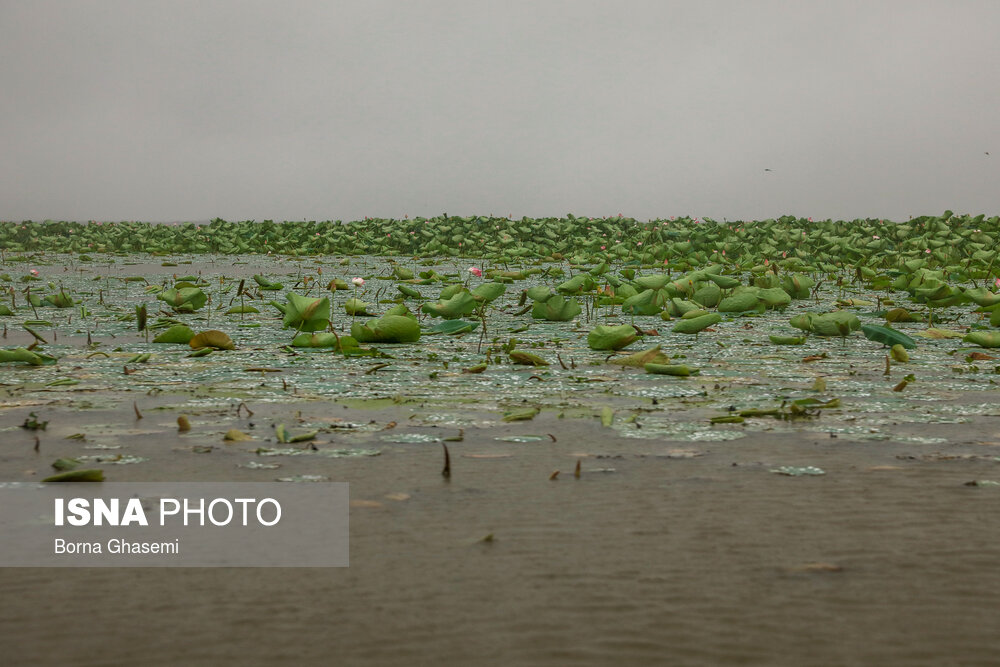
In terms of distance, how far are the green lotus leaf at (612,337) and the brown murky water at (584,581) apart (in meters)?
2.57

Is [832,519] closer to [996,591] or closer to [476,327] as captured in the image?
[996,591]

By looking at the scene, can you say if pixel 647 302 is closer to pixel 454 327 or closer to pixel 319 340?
pixel 454 327

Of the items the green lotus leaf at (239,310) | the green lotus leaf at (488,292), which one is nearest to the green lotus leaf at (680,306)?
the green lotus leaf at (488,292)

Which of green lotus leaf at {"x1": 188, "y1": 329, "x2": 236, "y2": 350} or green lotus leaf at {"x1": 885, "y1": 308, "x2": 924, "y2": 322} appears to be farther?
green lotus leaf at {"x1": 885, "y1": 308, "x2": 924, "y2": 322}

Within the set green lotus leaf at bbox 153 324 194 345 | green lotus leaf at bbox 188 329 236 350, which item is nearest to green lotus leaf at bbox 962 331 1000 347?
green lotus leaf at bbox 188 329 236 350

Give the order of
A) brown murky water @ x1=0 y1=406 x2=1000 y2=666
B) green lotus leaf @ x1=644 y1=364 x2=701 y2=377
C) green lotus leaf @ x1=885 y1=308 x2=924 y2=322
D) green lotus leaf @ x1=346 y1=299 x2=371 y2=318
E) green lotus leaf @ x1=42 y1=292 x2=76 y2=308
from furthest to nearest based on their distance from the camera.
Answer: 1. green lotus leaf @ x1=42 y1=292 x2=76 y2=308
2. green lotus leaf @ x1=346 y1=299 x2=371 y2=318
3. green lotus leaf @ x1=885 y1=308 x2=924 y2=322
4. green lotus leaf @ x1=644 y1=364 x2=701 y2=377
5. brown murky water @ x1=0 y1=406 x2=1000 y2=666

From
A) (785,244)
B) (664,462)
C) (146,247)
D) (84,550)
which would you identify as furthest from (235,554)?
(146,247)

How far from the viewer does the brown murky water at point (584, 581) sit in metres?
1.70

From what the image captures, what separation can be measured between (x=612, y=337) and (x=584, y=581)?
3.57 meters

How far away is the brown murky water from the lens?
1702mm

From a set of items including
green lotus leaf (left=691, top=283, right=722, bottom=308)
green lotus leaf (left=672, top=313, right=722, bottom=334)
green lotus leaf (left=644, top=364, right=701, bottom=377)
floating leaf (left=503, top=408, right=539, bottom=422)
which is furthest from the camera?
green lotus leaf (left=691, top=283, right=722, bottom=308)

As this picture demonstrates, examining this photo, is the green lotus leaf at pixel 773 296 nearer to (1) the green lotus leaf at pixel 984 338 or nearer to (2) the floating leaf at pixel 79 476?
(1) the green lotus leaf at pixel 984 338

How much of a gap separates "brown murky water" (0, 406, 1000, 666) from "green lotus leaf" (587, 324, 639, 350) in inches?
101

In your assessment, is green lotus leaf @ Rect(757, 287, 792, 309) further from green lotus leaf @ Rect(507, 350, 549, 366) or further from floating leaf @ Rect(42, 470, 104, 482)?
floating leaf @ Rect(42, 470, 104, 482)
